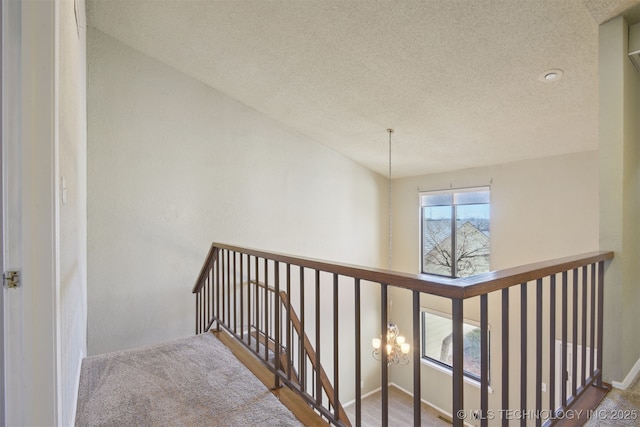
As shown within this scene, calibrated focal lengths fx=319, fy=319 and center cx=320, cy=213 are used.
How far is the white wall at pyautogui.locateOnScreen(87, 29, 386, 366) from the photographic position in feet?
12.2

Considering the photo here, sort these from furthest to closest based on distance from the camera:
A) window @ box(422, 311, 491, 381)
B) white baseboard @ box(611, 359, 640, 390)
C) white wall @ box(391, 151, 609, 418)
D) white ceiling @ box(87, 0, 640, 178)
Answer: window @ box(422, 311, 491, 381), white wall @ box(391, 151, 609, 418), white ceiling @ box(87, 0, 640, 178), white baseboard @ box(611, 359, 640, 390)

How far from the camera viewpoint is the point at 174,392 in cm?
186

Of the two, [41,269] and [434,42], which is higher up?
[434,42]

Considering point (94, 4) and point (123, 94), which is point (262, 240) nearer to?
point (123, 94)

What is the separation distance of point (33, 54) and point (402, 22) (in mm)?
2630

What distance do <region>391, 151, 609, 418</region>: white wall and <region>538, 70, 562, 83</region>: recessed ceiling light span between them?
6.11 feet

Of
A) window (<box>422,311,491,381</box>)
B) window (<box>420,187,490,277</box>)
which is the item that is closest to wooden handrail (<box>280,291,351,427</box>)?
window (<box>422,311,491,381</box>)

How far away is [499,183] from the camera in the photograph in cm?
514

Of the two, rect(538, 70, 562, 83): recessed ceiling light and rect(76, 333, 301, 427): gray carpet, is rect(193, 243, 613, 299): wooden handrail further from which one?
rect(538, 70, 562, 83): recessed ceiling light

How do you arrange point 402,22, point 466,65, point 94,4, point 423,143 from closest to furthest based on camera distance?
point 402,22 < point 466,65 < point 94,4 < point 423,143

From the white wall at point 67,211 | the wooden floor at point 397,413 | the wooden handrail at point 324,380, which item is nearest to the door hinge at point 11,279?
the white wall at point 67,211

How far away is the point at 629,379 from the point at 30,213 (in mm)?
2949

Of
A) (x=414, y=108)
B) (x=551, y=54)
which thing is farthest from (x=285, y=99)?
(x=551, y=54)

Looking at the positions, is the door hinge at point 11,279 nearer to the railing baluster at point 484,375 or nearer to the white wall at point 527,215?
the railing baluster at point 484,375
